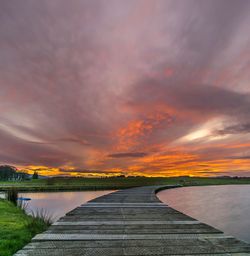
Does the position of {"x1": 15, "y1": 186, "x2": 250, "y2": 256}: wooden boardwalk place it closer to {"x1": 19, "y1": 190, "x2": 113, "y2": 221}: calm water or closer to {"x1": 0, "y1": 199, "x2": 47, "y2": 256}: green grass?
{"x1": 0, "y1": 199, "x2": 47, "y2": 256}: green grass

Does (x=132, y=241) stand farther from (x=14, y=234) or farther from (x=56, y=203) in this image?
(x=56, y=203)

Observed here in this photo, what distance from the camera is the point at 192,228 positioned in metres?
6.02

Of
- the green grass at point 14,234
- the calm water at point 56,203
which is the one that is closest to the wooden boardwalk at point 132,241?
the green grass at point 14,234

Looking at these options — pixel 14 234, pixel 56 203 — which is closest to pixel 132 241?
pixel 14 234

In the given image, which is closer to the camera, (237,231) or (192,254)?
(192,254)

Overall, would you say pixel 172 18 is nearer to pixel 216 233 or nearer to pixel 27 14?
pixel 27 14

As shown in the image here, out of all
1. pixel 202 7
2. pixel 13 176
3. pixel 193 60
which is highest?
pixel 13 176

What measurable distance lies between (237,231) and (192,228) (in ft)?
29.1

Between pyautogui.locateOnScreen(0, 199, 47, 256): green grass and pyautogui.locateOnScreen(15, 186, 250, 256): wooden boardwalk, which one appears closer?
pyautogui.locateOnScreen(15, 186, 250, 256): wooden boardwalk

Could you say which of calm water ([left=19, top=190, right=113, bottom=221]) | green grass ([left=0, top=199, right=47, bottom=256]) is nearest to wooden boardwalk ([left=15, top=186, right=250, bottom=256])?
green grass ([left=0, top=199, right=47, bottom=256])

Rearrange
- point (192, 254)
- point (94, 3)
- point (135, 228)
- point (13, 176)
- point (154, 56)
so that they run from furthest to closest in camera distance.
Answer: point (13, 176), point (154, 56), point (94, 3), point (135, 228), point (192, 254)

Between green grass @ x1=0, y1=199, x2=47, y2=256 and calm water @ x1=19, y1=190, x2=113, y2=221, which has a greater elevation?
calm water @ x1=19, y1=190, x2=113, y2=221

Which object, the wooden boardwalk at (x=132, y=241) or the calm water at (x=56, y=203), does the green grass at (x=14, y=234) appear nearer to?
the wooden boardwalk at (x=132, y=241)

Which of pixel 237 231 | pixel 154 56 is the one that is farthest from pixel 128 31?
pixel 237 231
